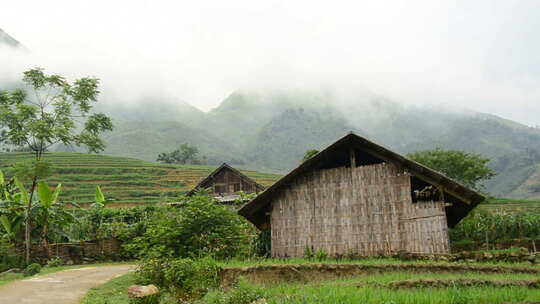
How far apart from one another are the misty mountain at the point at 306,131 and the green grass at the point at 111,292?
236 ft

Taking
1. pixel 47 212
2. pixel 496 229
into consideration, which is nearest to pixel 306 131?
pixel 496 229

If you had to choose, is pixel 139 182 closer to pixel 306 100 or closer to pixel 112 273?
pixel 112 273

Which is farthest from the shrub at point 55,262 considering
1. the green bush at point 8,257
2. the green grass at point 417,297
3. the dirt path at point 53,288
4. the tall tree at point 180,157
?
the tall tree at point 180,157

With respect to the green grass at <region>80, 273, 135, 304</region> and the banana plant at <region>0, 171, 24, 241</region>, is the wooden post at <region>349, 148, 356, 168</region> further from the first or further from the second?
the banana plant at <region>0, 171, 24, 241</region>

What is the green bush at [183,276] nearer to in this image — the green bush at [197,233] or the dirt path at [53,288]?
the green bush at [197,233]

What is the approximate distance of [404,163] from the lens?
1205 centimetres

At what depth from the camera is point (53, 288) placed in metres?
10.6

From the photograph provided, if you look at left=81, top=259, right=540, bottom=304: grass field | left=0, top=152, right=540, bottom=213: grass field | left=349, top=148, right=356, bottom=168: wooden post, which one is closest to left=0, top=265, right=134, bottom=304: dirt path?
left=81, top=259, right=540, bottom=304: grass field

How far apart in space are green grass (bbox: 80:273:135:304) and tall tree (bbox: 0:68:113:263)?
7143mm

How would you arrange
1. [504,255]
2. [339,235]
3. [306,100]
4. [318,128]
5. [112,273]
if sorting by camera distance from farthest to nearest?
1. [306,100]
2. [318,128]
3. [112,273]
4. [339,235]
5. [504,255]

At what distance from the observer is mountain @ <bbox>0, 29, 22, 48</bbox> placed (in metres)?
117

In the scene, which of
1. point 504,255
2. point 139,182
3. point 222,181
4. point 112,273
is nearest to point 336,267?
point 504,255

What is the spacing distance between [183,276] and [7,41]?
133 meters

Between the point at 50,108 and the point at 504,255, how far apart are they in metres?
18.0
